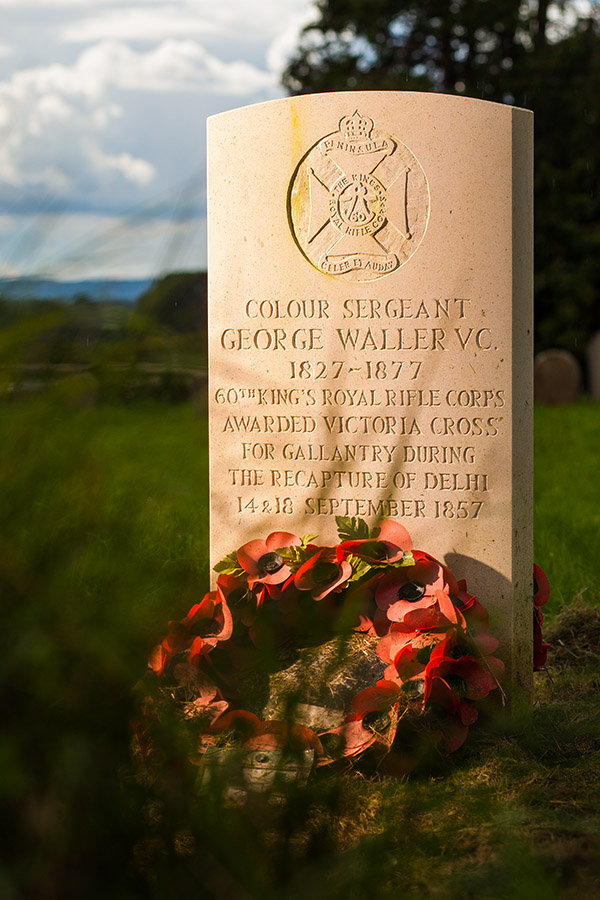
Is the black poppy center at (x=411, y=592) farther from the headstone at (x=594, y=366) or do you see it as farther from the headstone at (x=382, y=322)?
the headstone at (x=594, y=366)

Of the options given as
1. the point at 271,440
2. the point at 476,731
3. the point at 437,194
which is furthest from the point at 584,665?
the point at 437,194

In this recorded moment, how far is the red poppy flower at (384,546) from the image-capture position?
3.06m

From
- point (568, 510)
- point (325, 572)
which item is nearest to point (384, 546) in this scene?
point (325, 572)

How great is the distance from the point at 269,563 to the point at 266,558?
0.07 feet

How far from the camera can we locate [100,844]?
958mm

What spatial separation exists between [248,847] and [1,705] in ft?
0.93

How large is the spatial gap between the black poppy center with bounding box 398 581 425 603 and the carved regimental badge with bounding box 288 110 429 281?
1.01 meters

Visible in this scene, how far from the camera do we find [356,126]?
3.21 meters

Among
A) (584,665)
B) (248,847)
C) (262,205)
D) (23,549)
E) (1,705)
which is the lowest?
(584,665)

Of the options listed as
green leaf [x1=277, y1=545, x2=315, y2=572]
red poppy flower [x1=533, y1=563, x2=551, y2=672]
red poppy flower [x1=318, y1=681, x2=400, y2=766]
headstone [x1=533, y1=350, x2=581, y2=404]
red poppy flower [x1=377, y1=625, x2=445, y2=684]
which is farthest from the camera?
headstone [x1=533, y1=350, x2=581, y2=404]

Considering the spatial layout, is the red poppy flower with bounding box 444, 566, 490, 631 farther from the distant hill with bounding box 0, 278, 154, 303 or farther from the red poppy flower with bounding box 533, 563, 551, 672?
the distant hill with bounding box 0, 278, 154, 303

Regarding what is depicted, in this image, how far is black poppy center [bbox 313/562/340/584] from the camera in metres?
3.08

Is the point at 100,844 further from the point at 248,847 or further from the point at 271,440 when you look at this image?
the point at 271,440

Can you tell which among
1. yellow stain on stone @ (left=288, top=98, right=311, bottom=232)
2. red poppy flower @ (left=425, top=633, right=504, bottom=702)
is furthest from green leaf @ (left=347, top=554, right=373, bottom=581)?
yellow stain on stone @ (left=288, top=98, right=311, bottom=232)
